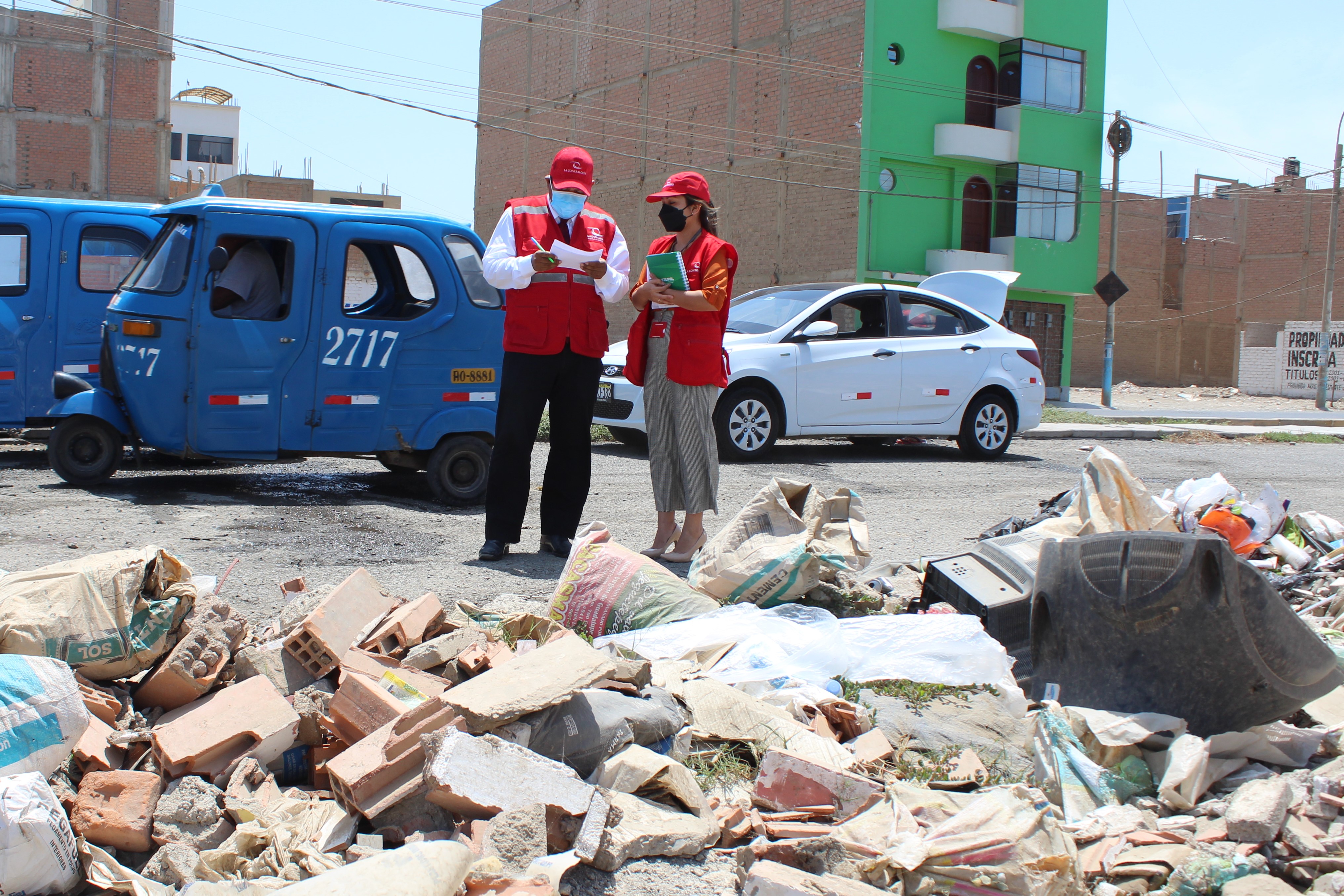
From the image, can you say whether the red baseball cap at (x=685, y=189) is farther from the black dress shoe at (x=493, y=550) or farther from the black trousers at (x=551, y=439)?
the black dress shoe at (x=493, y=550)

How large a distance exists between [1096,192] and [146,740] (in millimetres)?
30243

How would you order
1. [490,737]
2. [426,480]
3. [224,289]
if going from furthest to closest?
1. [426,480]
2. [224,289]
3. [490,737]

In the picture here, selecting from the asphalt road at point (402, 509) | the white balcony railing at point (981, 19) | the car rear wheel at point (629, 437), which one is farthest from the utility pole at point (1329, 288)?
the car rear wheel at point (629, 437)

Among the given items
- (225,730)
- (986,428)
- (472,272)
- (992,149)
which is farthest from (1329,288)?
(225,730)

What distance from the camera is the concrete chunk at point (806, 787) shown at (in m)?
2.68

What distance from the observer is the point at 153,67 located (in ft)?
102

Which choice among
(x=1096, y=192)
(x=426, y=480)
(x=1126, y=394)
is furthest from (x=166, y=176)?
(x=1126, y=394)

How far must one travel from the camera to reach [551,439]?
17.7 ft

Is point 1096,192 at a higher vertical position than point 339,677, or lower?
higher

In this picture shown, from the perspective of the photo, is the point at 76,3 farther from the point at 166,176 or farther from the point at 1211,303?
the point at 1211,303

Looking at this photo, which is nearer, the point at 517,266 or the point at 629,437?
the point at 517,266

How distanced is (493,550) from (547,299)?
1.23 meters

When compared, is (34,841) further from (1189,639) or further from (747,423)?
(747,423)

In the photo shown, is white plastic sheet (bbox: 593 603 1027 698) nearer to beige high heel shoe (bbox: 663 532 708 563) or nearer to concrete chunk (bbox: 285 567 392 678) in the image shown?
concrete chunk (bbox: 285 567 392 678)
